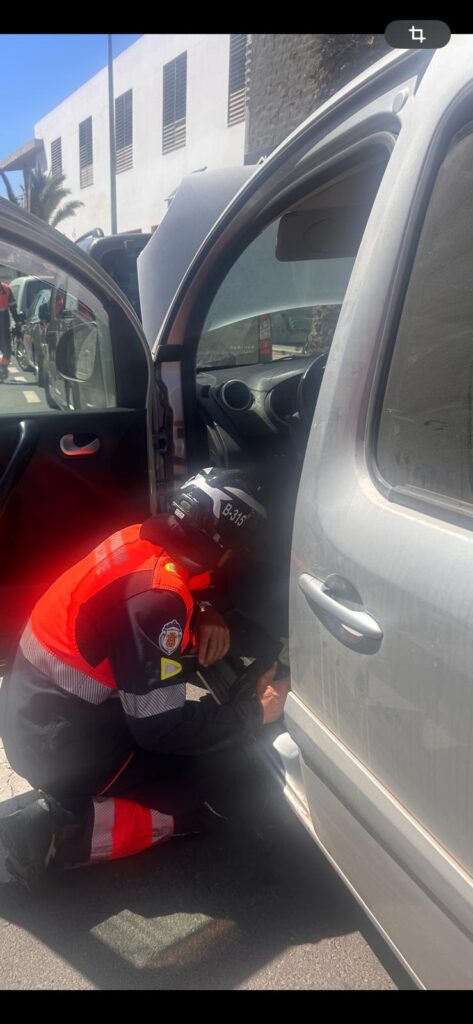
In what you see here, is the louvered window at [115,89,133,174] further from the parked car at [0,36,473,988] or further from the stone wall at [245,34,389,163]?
the parked car at [0,36,473,988]

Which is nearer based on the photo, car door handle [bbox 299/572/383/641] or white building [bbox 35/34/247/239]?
car door handle [bbox 299/572/383/641]

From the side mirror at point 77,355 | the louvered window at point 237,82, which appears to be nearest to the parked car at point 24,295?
the side mirror at point 77,355

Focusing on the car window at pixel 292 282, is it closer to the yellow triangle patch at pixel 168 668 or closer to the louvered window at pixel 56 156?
the yellow triangle patch at pixel 168 668

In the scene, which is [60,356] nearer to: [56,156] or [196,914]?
[196,914]

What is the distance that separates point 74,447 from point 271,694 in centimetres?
99

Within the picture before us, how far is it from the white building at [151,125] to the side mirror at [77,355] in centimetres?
1575

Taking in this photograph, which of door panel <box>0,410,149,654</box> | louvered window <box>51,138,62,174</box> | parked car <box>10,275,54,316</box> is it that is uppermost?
louvered window <box>51,138,62,174</box>

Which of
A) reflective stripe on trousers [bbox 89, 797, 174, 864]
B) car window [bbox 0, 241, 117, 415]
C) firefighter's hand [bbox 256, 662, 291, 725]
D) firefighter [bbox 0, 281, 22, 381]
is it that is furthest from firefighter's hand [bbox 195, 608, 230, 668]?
firefighter [bbox 0, 281, 22, 381]

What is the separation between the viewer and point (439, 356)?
1.29 metres

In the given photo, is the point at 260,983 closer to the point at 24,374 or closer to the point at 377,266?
the point at 377,266

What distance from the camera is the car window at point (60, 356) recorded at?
96.1 inches

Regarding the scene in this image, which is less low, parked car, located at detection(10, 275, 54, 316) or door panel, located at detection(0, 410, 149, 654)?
parked car, located at detection(10, 275, 54, 316)

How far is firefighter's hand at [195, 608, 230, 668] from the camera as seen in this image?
224 cm

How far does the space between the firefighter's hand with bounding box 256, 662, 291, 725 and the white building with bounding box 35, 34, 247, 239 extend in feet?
54.7
